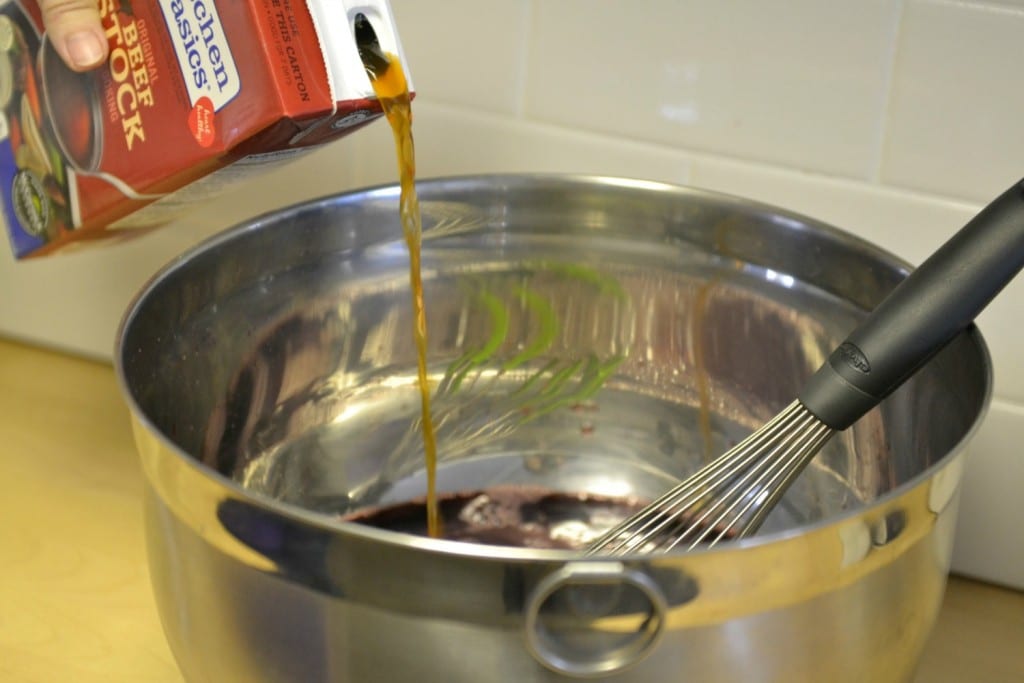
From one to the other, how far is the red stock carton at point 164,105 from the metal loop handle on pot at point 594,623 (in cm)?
20

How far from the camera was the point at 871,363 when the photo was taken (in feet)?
1.48

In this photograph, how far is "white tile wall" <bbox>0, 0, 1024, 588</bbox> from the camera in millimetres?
572

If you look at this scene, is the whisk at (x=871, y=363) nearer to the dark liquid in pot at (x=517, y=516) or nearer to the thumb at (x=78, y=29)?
the dark liquid in pot at (x=517, y=516)

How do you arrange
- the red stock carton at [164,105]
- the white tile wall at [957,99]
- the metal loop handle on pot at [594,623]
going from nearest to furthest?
the metal loop handle on pot at [594,623] → the red stock carton at [164,105] → the white tile wall at [957,99]

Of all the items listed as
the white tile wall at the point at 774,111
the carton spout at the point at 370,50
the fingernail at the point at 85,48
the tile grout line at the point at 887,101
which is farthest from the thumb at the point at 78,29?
the tile grout line at the point at 887,101

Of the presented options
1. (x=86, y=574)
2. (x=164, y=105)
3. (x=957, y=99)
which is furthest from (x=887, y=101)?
(x=86, y=574)

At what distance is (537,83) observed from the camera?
2.13 ft

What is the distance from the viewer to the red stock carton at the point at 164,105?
1.47 feet

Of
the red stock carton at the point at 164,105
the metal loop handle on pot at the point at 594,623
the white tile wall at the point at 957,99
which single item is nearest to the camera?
the metal loop handle on pot at the point at 594,623

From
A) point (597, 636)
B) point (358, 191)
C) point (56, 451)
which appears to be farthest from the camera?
point (56, 451)

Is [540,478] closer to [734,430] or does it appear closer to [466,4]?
[734,430]

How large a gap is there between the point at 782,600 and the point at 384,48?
258mm

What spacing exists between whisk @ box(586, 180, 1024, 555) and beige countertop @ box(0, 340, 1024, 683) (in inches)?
5.9

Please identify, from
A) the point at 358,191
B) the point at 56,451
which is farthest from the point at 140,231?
the point at 56,451
